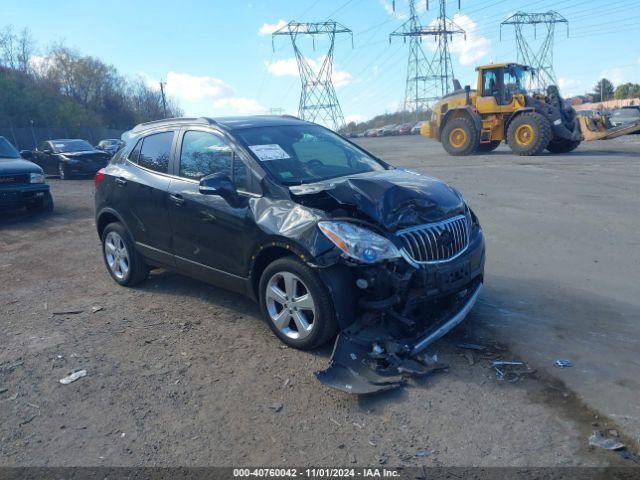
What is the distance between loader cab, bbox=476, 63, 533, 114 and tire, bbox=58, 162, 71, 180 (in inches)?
576

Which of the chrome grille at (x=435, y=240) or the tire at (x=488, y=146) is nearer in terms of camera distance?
the chrome grille at (x=435, y=240)

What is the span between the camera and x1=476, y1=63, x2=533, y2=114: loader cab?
64.7ft

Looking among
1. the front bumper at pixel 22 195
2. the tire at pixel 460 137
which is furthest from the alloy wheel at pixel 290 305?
the tire at pixel 460 137

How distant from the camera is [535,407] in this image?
3.41 meters

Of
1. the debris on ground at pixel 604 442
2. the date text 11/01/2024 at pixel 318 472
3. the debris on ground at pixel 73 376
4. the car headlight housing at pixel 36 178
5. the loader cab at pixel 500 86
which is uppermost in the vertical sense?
the loader cab at pixel 500 86

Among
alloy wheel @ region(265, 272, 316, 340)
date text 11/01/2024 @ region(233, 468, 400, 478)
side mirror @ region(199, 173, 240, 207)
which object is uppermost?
side mirror @ region(199, 173, 240, 207)

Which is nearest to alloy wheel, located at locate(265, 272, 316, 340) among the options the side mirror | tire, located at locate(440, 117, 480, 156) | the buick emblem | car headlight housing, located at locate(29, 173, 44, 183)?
the side mirror

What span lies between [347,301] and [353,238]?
1.51ft

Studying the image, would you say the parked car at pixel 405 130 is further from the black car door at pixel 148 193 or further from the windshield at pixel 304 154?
the black car door at pixel 148 193

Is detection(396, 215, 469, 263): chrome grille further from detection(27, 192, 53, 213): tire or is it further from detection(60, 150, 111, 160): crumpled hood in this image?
detection(60, 150, 111, 160): crumpled hood

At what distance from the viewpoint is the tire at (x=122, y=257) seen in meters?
6.02

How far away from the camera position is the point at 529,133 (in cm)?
1908

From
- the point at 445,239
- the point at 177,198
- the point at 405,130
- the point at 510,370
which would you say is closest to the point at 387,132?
the point at 405,130

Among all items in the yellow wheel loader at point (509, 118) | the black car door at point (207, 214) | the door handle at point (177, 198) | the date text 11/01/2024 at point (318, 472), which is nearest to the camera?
the date text 11/01/2024 at point (318, 472)
